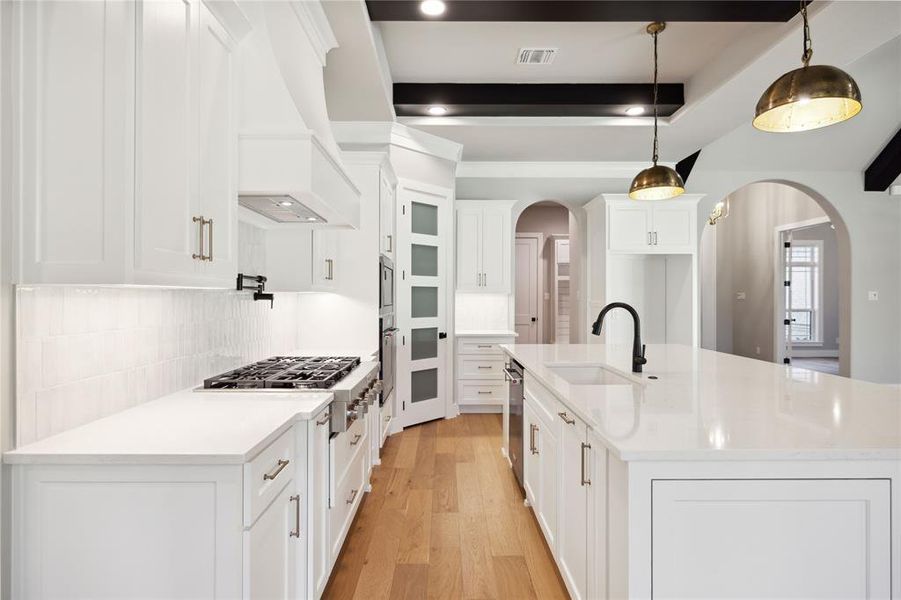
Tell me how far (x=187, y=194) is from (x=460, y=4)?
86.0 inches

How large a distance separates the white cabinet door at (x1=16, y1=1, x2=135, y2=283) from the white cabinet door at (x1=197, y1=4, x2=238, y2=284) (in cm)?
38

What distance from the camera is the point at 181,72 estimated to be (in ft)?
4.78

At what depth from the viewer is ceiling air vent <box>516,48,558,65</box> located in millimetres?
3629

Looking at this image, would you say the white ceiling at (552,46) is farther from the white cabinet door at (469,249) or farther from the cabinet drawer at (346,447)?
the cabinet drawer at (346,447)

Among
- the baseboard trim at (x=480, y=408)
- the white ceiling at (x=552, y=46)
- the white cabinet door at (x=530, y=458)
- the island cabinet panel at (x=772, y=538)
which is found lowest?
the baseboard trim at (x=480, y=408)

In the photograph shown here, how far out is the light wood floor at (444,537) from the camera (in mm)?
2117

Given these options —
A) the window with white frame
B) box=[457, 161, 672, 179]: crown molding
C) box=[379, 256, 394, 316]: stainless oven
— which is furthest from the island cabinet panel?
the window with white frame

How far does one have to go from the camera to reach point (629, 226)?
516 centimetres

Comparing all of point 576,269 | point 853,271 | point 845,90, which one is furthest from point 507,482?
point 853,271

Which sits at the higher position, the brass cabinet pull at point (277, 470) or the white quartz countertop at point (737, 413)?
the white quartz countertop at point (737, 413)

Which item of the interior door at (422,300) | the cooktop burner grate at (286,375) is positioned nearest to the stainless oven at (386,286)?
the interior door at (422,300)

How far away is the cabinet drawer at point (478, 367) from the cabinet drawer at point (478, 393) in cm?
8

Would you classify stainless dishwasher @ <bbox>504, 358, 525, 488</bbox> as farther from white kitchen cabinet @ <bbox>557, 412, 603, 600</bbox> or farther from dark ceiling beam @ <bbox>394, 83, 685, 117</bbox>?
dark ceiling beam @ <bbox>394, 83, 685, 117</bbox>

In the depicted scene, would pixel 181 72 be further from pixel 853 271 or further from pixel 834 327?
pixel 834 327
